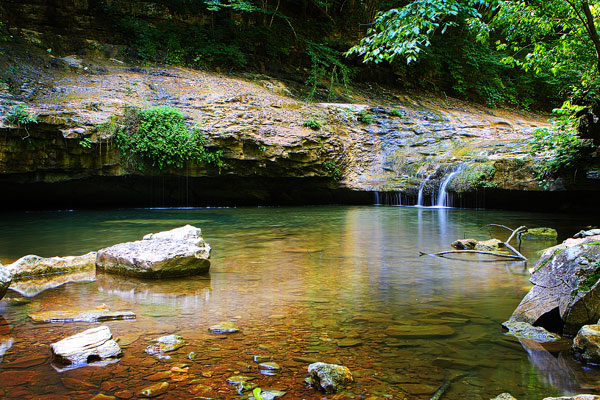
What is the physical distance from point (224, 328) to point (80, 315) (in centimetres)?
118

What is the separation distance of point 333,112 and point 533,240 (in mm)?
10161

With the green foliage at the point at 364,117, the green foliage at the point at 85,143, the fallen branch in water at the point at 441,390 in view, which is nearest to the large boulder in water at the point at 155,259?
the fallen branch in water at the point at 441,390

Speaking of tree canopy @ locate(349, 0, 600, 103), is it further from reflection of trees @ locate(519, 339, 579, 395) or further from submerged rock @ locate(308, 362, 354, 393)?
submerged rock @ locate(308, 362, 354, 393)

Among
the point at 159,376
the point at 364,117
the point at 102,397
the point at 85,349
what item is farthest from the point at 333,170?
the point at 102,397

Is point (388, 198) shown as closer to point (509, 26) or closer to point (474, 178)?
point (474, 178)

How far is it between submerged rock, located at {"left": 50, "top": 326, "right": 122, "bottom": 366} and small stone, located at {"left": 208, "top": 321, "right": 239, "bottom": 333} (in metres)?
0.67

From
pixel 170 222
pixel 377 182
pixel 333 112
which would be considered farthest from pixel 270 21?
pixel 170 222

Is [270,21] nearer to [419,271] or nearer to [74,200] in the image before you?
[74,200]

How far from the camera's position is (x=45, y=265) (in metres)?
4.70

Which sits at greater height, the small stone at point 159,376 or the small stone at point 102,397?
the small stone at point 159,376

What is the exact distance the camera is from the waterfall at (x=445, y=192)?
12942 mm

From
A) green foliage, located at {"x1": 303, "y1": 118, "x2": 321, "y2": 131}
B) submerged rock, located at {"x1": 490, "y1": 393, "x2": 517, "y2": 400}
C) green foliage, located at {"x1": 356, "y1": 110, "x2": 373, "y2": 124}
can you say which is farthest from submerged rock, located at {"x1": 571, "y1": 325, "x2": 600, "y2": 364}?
green foliage, located at {"x1": 356, "y1": 110, "x2": 373, "y2": 124}

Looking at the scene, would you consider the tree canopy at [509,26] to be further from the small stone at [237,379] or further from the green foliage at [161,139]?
the green foliage at [161,139]

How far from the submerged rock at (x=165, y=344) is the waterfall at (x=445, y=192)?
11.6 metres
